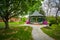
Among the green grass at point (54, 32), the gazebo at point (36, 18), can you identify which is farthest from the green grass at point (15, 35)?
the gazebo at point (36, 18)

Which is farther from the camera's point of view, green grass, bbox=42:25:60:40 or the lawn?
green grass, bbox=42:25:60:40

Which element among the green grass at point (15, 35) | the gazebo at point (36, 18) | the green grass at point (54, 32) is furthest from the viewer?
the gazebo at point (36, 18)

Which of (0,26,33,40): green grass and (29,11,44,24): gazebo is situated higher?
(0,26,33,40): green grass

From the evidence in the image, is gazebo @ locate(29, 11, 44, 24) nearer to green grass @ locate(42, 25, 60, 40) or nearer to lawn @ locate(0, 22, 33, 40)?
green grass @ locate(42, 25, 60, 40)

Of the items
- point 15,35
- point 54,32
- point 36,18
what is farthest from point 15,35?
point 36,18

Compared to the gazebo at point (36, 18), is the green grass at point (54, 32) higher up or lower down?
higher up

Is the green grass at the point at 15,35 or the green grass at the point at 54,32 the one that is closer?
the green grass at the point at 15,35

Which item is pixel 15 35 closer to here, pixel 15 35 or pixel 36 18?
pixel 15 35

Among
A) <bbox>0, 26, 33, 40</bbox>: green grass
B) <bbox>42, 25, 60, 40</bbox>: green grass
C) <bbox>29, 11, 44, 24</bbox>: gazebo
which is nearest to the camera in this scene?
<bbox>0, 26, 33, 40</bbox>: green grass

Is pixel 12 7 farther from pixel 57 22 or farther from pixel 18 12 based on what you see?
pixel 57 22

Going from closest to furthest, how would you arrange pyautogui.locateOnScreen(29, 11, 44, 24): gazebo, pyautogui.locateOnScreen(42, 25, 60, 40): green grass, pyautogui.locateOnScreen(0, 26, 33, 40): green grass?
pyautogui.locateOnScreen(0, 26, 33, 40): green grass, pyautogui.locateOnScreen(42, 25, 60, 40): green grass, pyautogui.locateOnScreen(29, 11, 44, 24): gazebo

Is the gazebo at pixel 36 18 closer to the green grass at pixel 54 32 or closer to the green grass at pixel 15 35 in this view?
the green grass at pixel 54 32

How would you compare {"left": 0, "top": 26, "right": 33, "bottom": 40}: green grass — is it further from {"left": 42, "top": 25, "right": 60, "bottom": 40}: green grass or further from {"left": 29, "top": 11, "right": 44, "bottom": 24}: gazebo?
{"left": 29, "top": 11, "right": 44, "bottom": 24}: gazebo

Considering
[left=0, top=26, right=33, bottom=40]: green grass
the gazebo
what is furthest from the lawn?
the gazebo
